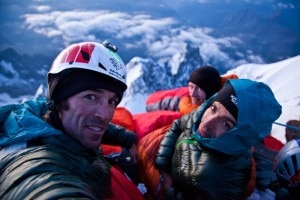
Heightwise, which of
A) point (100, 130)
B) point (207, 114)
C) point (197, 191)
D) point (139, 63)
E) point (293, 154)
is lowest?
point (139, 63)

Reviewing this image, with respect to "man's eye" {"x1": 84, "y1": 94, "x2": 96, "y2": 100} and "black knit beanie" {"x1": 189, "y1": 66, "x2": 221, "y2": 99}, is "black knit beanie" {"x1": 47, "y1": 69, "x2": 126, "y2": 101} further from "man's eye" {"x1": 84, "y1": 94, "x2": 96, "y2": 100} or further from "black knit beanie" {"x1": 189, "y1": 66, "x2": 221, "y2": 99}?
"black knit beanie" {"x1": 189, "y1": 66, "x2": 221, "y2": 99}

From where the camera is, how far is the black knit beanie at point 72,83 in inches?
83.4

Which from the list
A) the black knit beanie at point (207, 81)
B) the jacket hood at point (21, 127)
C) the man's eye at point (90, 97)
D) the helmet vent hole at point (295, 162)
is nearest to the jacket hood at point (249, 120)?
the helmet vent hole at point (295, 162)

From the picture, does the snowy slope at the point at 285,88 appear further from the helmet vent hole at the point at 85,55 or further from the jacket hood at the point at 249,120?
the helmet vent hole at the point at 85,55

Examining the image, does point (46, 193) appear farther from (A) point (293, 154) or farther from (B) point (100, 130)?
(A) point (293, 154)

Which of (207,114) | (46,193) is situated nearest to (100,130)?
(46,193)

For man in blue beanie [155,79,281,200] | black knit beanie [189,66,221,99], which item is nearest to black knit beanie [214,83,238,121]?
man in blue beanie [155,79,281,200]

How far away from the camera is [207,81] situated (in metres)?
6.40

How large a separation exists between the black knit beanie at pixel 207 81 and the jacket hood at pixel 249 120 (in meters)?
3.34

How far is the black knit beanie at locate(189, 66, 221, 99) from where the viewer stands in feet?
20.8

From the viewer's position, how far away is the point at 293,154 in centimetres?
391

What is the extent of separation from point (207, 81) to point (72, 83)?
471cm

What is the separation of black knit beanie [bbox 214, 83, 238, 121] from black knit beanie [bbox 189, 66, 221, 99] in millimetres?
3084

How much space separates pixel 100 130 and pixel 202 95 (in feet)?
14.2
